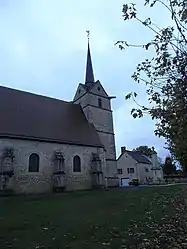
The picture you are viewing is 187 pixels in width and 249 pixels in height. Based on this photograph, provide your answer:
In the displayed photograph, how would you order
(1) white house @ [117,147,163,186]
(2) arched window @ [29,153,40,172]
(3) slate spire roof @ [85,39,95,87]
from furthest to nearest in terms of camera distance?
(1) white house @ [117,147,163,186] → (3) slate spire roof @ [85,39,95,87] → (2) arched window @ [29,153,40,172]

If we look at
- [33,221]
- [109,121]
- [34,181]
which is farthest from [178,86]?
[109,121]

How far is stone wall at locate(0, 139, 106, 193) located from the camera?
2278cm

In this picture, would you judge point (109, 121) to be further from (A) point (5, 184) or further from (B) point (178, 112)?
(B) point (178, 112)

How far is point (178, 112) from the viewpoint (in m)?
3.96

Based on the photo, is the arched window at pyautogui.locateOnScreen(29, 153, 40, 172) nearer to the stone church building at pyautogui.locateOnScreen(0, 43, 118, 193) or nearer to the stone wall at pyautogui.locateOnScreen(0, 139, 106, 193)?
the stone church building at pyautogui.locateOnScreen(0, 43, 118, 193)

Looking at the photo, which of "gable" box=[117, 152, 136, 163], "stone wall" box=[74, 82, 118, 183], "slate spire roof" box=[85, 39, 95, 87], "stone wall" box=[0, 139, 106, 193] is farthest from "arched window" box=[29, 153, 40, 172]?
"gable" box=[117, 152, 136, 163]

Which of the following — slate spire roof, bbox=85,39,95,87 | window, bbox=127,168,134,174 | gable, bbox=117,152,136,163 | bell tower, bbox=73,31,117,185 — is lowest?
window, bbox=127,168,134,174

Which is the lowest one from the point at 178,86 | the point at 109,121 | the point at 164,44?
the point at 178,86

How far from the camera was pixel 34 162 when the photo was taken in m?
24.1

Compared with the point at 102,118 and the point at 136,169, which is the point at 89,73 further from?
the point at 136,169

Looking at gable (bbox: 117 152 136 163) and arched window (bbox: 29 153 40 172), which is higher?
gable (bbox: 117 152 136 163)

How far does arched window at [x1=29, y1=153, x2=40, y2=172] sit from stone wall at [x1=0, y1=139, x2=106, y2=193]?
29 centimetres

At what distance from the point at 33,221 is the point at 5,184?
13059mm

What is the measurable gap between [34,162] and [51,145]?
234cm
